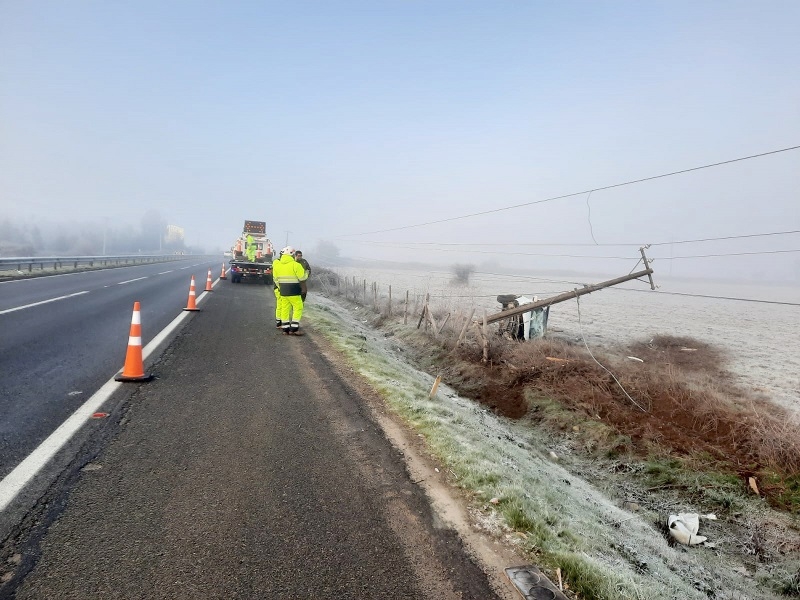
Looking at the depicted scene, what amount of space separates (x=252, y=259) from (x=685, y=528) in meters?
24.0

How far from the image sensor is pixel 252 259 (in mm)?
25594

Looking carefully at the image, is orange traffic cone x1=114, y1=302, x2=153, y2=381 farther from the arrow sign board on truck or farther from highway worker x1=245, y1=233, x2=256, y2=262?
the arrow sign board on truck

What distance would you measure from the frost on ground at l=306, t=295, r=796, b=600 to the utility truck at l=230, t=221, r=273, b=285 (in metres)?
18.6

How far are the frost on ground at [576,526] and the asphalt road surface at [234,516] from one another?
57 centimetres

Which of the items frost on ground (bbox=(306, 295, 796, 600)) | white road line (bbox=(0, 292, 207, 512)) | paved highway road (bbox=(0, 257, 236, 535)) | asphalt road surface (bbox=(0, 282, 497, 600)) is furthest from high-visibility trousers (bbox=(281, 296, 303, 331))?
asphalt road surface (bbox=(0, 282, 497, 600))

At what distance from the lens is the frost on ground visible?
2.98 metres

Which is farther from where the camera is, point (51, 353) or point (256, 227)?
point (256, 227)

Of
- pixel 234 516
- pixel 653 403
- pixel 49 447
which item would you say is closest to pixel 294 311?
pixel 49 447

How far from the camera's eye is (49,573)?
2340mm

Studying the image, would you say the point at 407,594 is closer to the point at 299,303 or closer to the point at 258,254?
the point at 299,303

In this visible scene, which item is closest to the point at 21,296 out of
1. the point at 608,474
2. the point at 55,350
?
the point at 55,350

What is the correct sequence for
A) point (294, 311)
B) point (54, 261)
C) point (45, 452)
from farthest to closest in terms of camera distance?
point (54, 261) < point (294, 311) < point (45, 452)

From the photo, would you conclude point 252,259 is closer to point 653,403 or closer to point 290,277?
point 290,277

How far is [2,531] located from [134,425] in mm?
1826
